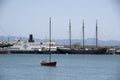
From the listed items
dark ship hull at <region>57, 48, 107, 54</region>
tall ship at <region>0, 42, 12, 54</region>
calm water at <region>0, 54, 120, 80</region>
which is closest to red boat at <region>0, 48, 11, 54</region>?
tall ship at <region>0, 42, 12, 54</region>

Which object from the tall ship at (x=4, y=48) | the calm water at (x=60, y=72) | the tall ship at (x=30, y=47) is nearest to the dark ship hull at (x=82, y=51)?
the tall ship at (x=30, y=47)

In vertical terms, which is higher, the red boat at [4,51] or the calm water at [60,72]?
the red boat at [4,51]

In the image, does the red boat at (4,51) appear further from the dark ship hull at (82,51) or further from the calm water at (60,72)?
the calm water at (60,72)

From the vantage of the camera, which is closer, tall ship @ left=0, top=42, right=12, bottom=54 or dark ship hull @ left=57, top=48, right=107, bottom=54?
dark ship hull @ left=57, top=48, right=107, bottom=54

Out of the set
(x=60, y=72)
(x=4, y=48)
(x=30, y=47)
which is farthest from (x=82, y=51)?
(x=60, y=72)

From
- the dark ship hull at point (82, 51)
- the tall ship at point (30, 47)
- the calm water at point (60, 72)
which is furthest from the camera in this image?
the tall ship at point (30, 47)

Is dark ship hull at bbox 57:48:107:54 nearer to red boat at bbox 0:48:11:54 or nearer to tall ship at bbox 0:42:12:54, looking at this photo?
red boat at bbox 0:48:11:54

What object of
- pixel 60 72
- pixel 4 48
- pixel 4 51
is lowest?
pixel 60 72

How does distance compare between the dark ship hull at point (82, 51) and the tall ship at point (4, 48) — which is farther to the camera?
the tall ship at point (4, 48)

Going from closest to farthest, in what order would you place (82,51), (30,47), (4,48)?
(82,51) < (30,47) < (4,48)

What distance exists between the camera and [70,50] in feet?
370

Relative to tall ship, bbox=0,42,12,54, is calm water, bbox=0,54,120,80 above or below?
below

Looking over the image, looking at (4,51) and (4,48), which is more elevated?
(4,48)

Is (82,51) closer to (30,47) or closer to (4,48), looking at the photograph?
(30,47)
